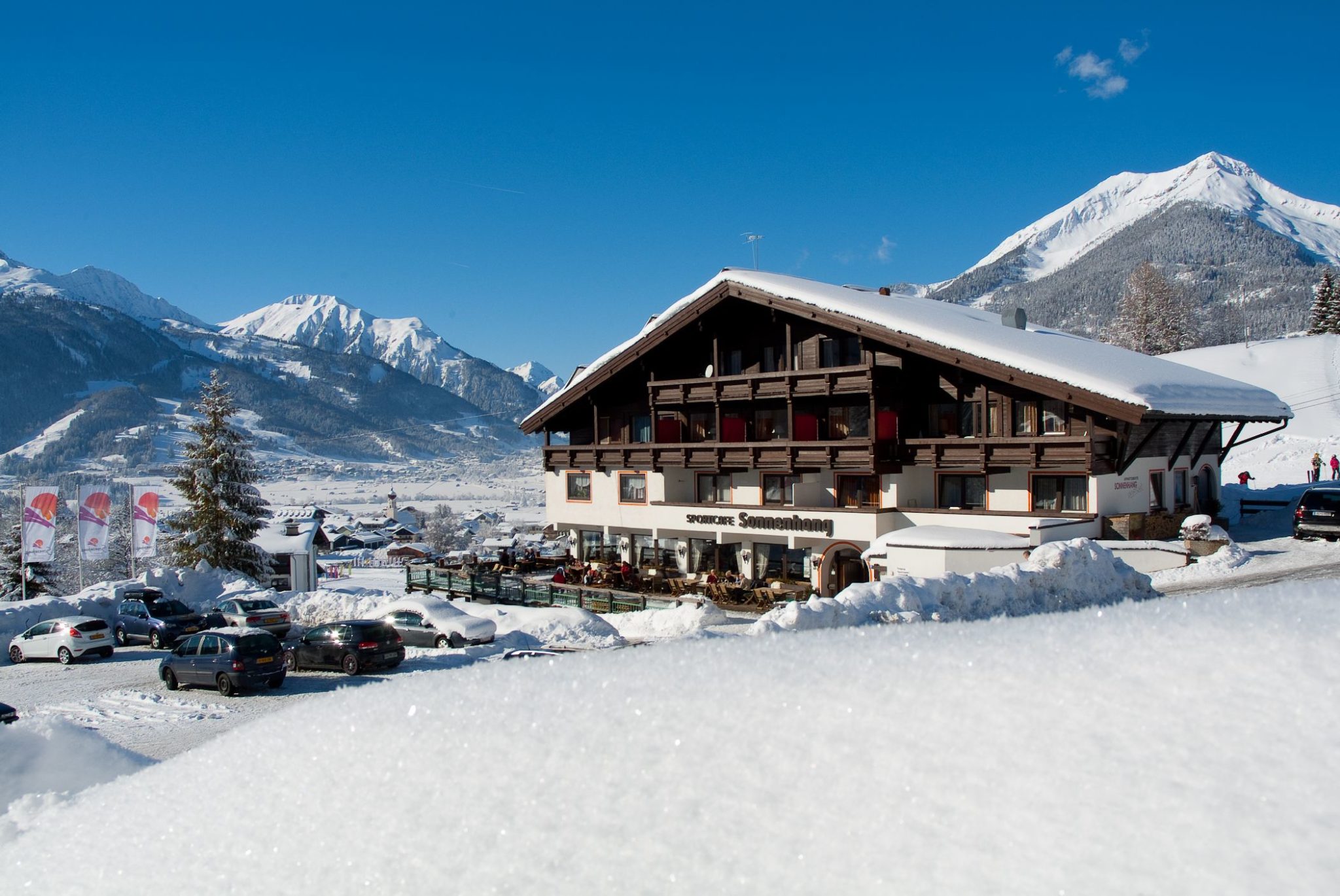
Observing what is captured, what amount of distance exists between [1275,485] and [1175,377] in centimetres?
1695

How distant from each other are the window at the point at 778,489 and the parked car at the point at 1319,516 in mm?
15875

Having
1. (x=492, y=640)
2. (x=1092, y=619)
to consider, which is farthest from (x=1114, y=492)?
(x=1092, y=619)

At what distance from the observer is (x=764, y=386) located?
32.6 metres

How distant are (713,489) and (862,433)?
7367mm

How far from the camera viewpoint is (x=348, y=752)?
15.0ft

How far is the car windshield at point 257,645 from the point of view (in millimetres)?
22547

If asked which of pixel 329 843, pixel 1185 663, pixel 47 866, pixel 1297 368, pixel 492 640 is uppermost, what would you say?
pixel 1297 368

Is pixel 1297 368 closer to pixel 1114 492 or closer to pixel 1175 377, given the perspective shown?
pixel 1175 377

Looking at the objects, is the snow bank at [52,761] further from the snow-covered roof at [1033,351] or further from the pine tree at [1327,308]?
the pine tree at [1327,308]

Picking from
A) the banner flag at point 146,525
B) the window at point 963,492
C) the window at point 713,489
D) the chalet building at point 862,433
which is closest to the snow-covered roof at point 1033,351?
the chalet building at point 862,433

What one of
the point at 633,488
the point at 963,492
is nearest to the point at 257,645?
the point at 633,488

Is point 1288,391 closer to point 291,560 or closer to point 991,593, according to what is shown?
point 991,593

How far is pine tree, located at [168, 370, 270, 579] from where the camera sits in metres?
50.7

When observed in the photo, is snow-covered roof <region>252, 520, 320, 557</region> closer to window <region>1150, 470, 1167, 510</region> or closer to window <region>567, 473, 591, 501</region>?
window <region>567, 473, 591, 501</region>
